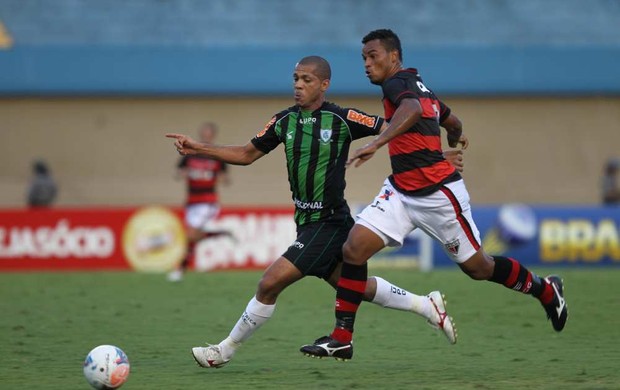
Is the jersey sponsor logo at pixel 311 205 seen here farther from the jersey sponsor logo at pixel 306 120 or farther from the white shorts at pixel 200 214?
the white shorts at pixel 200 214

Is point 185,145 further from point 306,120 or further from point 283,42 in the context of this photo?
point 283,42

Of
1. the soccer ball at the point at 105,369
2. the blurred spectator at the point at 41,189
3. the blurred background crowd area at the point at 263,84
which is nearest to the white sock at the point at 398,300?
the soccer ball at the point at 105,369

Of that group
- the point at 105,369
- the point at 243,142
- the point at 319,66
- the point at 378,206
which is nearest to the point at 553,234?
the point at 243,142

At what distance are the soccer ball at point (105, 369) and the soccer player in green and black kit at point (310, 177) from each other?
1015 millimetres

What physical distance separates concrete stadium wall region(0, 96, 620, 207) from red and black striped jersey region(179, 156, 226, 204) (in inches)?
277

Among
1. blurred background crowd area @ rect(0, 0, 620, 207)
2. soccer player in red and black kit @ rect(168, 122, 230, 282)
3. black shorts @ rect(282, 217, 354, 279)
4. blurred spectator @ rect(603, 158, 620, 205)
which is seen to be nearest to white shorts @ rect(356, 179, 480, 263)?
black shorts @ rect(282, 217, 354, 279)

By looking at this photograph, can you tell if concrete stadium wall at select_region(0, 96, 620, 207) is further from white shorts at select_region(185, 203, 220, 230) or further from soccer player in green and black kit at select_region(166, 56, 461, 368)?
soccer player in green and black kit at select_region(166, 56, 461, 368)

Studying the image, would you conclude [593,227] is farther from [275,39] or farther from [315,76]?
[315,76]

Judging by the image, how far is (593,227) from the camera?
1903cm

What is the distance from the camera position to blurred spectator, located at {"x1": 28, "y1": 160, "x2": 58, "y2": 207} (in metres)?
22.2

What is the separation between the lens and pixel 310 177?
8336 mm

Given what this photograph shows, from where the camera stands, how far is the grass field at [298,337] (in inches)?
309

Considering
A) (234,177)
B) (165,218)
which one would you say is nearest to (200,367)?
(165,218)

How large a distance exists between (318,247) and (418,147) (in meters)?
1.05
